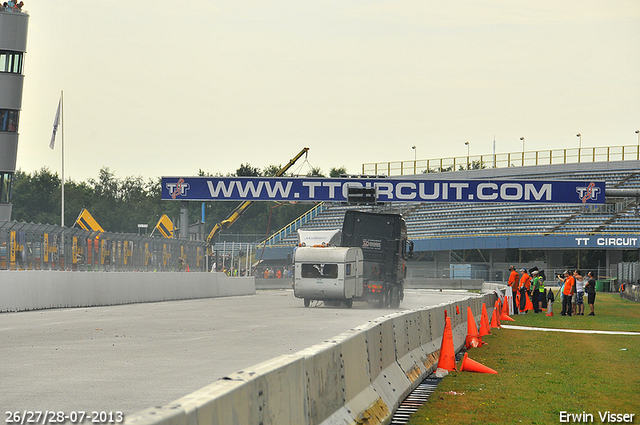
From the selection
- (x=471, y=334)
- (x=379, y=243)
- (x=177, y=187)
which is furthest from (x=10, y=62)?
(x=471, y=334)

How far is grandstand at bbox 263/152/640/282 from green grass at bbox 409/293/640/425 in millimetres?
47054

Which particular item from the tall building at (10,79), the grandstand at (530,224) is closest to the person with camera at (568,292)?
the tall building at (10,79)

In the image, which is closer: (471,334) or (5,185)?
(471,334)

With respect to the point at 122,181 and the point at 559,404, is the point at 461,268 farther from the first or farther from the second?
the point at 122,181

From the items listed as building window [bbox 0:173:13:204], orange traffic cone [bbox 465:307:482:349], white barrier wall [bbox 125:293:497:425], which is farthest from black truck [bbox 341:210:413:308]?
building window [bbox 0:173:13:204]

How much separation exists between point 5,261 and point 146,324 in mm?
5794

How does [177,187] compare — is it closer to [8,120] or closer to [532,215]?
[8,120]

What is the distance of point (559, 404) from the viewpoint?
9.91 metres

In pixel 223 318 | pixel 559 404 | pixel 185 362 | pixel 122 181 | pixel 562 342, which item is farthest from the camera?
pixel 122 181

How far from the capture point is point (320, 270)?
30.9 metres

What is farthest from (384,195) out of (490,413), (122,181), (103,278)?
(122,181)

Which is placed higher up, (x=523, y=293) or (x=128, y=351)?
(x=523, y=293)

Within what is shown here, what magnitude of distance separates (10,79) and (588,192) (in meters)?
31.7

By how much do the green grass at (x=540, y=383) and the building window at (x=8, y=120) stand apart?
3500 centimetres
